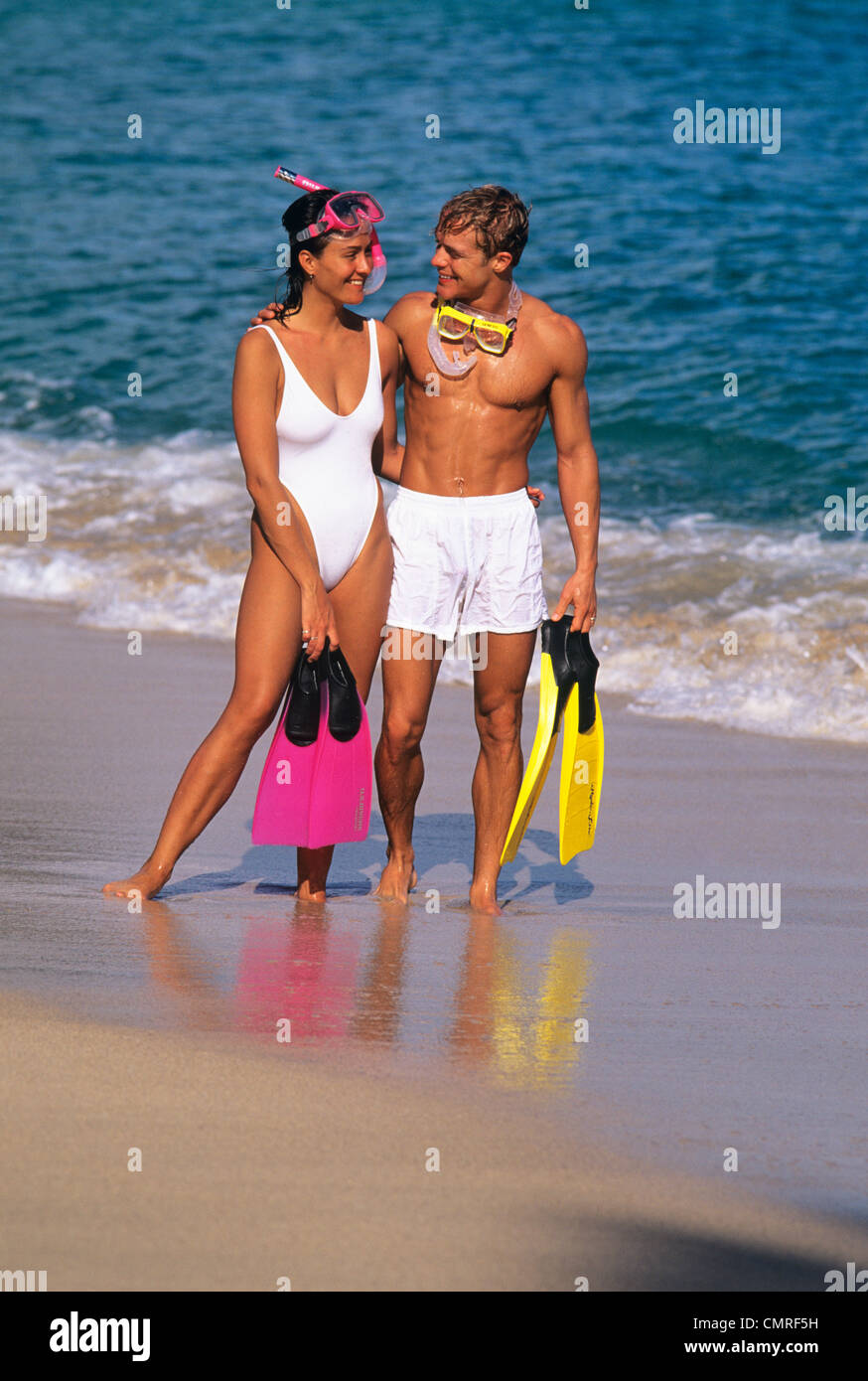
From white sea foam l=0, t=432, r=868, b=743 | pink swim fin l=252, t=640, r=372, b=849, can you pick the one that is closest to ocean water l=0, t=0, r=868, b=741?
white sea foam l=0, t=432, r=868, b=743

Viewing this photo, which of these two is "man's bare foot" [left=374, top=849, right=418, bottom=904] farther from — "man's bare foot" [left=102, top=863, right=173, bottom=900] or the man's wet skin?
"man's bare foot" [left=102, top=863, right=173, bottom=900]

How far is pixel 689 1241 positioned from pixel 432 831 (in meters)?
2.88

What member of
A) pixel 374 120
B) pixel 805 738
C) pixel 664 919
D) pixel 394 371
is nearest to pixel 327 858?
pixel 664 919

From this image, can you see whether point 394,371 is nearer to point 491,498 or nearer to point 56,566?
point 491,498

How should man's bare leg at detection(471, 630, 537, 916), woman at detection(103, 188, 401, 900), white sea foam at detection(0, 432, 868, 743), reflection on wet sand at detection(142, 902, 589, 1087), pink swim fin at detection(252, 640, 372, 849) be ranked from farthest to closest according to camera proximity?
1. white sea foam at detection(0, 432, 868, 743)
2. man's bare leg at detection(471, 630, 537, 916)
3. pink swim fin at detection(252, 640, 372, 849)
4. woman at detection(103, 188, 401, 900)
5. reflection on wet sand at detection(142, 902, 589, 1087)

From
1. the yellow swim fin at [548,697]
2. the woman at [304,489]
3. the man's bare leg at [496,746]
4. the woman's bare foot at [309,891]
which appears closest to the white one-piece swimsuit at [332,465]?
the woman at [304,489]

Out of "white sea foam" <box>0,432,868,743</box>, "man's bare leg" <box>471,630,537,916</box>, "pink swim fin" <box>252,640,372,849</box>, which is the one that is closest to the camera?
"pink swim fin" <box>252,640,372,849</box>

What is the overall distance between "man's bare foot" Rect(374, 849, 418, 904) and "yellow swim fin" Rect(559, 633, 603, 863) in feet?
1.37

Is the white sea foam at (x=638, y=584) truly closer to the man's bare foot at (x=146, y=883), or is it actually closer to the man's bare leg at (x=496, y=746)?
the man's bare leg at (x=496, y=746)

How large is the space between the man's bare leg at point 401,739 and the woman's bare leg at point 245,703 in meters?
0.33

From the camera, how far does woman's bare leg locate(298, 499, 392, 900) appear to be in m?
4.07

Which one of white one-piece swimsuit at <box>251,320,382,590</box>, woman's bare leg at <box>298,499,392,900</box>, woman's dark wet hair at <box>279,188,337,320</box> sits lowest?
woman's bare leg at <box>298,499,392,900</box>

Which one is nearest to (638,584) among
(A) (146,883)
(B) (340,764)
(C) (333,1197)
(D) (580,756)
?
(D) (580,756)
